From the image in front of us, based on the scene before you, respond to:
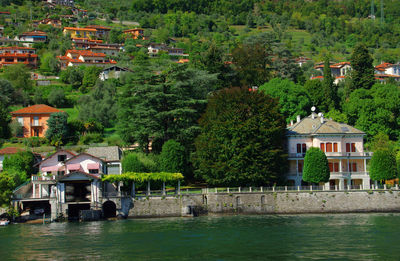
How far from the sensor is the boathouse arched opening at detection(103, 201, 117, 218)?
57.0 metres

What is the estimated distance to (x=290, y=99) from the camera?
250 feet

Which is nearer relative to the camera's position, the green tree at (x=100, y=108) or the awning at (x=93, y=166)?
the awning at (x=93, y=166)

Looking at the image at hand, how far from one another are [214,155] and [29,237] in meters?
22.2

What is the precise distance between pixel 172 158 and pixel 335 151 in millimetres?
18436

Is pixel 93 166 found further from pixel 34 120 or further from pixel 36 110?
pixel 36 110

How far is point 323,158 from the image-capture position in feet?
195

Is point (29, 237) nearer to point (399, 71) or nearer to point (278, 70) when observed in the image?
point (278, 70)

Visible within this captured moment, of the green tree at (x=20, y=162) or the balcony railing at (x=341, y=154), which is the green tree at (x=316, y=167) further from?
the green tree at (x=20, y=162)

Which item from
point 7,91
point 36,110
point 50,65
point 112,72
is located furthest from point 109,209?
point 50,65

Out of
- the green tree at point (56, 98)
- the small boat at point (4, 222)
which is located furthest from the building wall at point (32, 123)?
the small boat at point (4, 222)

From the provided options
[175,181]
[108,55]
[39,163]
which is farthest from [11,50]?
[175,181]

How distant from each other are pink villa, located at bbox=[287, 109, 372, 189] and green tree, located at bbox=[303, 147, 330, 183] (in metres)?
3.97

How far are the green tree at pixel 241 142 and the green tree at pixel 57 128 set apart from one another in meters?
22.8

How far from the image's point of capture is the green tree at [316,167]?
58.8 meters
